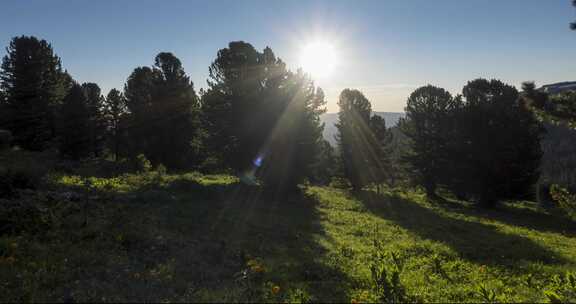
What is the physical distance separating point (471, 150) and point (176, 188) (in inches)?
1005

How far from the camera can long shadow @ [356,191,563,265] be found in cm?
1279

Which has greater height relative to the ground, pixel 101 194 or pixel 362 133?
pixel 362 133

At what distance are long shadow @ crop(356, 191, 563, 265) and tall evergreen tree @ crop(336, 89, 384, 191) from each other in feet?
29.3

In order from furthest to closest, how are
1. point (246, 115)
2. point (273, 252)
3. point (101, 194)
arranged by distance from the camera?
point (246, 115) → point (101, 194) → point (273, 252)

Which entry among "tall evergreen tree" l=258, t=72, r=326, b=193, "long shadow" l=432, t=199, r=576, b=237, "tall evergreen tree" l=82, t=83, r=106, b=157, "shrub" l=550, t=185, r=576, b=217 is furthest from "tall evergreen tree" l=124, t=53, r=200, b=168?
"shrub" l=550, t=185, r=576, b=217

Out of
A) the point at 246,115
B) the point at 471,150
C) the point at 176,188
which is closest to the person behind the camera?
the point at 176,188

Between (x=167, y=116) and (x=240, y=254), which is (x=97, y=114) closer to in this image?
(x=167, y=116)

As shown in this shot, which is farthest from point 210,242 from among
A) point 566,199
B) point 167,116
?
point 167,116

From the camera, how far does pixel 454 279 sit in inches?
376

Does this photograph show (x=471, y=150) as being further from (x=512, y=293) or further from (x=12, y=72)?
(x=12, y=72)

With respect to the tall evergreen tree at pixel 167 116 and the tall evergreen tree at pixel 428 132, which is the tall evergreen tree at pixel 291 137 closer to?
the tall evergreen tree at pixel 167 116

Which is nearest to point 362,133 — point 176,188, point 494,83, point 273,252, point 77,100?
point 494,83

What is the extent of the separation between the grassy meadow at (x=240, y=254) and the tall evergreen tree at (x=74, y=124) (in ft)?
59.4

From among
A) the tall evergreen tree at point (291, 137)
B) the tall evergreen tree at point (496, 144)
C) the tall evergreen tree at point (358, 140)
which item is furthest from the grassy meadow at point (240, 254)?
the tall evergreen tree at point (358, 140)
